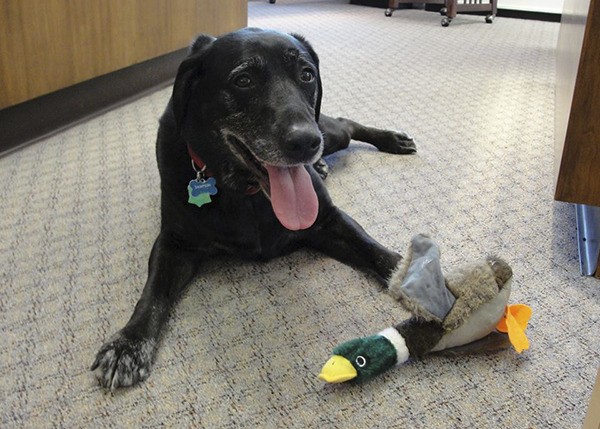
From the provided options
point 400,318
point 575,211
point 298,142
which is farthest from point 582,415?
point 575,211

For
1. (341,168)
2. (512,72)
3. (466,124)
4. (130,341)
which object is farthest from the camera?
(512,72)

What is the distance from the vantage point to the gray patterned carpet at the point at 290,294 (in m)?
0.97

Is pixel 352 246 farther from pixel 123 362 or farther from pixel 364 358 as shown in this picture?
pixel 123 362

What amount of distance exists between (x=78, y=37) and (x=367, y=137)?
111 centimetres

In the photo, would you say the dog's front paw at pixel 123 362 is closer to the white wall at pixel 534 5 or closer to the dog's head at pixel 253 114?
the dog's head at pixel 253 114

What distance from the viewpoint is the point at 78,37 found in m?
2.21

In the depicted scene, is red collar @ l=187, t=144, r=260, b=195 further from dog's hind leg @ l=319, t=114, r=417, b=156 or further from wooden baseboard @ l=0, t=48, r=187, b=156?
wooden baseboard @ l=0, t=48, r=187, b=156

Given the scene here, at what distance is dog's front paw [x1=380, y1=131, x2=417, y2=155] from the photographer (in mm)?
2049

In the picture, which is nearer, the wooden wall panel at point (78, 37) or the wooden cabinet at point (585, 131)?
the wooden cabinet at point (585, 131)

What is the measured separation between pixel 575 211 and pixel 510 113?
0.98 metres

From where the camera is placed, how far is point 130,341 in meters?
1.06

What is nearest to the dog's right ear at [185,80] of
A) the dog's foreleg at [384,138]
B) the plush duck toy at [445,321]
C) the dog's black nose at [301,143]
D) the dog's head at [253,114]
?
the dog's head at [253,114]

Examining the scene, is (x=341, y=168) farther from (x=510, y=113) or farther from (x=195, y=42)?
(x=510, y=113)

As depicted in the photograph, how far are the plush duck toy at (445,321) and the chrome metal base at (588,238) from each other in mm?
338
